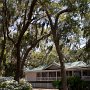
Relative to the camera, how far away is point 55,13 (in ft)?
89.2

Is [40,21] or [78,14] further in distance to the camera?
[40,21]

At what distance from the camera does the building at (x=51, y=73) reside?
5081 centimetres

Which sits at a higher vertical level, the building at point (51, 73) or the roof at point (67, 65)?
the roof at point (67, 65)

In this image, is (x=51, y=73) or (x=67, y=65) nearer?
(x=67, y=65)

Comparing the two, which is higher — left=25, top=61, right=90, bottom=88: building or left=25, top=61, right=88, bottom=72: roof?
left=25, top=61, right=88, bottom=72: roof

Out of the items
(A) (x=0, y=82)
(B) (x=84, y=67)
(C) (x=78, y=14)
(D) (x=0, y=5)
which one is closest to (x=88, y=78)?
(B) (x=84, y=67)

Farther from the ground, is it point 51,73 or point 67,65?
point 67,65

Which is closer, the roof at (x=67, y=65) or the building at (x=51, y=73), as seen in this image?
the building at (x=51, y=73)

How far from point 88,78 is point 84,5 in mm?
27374

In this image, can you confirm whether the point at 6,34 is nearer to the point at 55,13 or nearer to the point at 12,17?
the point at 12,17

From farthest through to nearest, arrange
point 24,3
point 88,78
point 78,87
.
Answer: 1. point 88,78
2. point 78,87
3. point 24,3

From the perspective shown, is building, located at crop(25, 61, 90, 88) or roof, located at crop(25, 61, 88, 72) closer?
building, located at crop(25, 61, 90, 88)

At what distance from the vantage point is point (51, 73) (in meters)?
59.7

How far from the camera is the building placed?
167 feet
